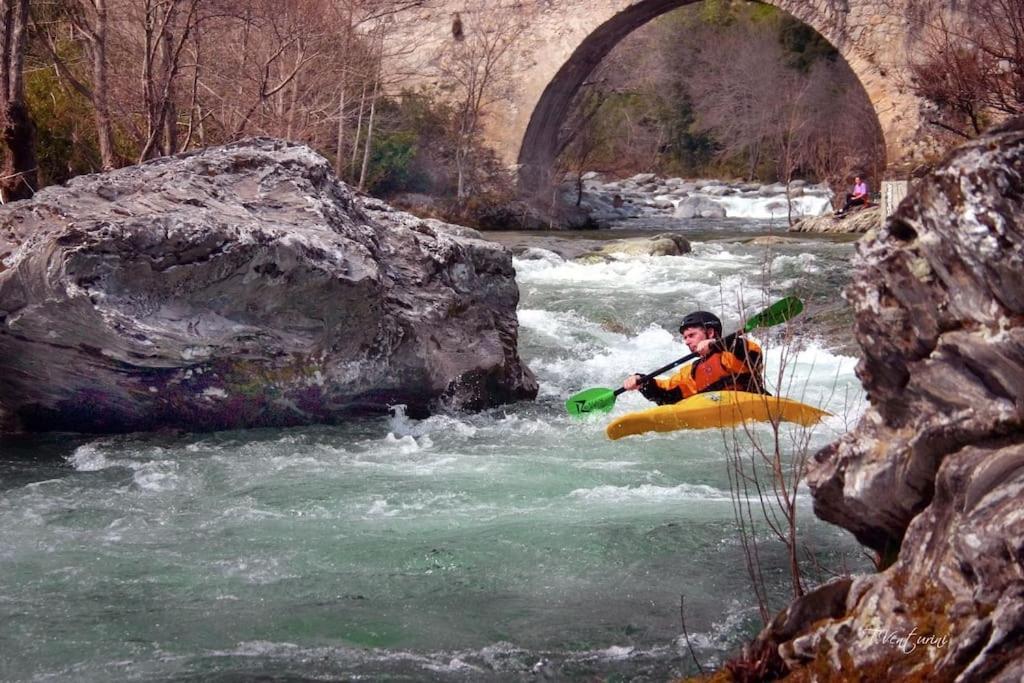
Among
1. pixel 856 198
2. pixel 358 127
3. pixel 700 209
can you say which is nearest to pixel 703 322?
pixel 358 127

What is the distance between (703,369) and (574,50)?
44.0ft

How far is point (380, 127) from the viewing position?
18.3m

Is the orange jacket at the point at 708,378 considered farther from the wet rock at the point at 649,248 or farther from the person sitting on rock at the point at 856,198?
the person sitting on rock at the point at 856,198

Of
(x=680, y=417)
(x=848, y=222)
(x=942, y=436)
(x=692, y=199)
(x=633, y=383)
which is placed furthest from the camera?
(x=692, y=199)

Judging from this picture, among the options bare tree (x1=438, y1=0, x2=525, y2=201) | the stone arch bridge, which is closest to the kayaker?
the stone arch bridge

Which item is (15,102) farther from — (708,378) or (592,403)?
(708,378)

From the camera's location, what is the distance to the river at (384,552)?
3004 millimetres

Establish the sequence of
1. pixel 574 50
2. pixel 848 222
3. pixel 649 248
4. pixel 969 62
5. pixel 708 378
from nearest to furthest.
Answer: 1. pixel 708 378
2. pixel 969 62
3. pixel 649 248
4. pixel 848 222
5. pixel 574 50

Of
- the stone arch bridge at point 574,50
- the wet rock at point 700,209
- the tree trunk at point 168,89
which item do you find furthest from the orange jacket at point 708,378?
the wet rock at point 700,209

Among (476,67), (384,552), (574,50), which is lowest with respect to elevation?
(384,552)

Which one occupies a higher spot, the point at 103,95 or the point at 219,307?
the point at 103,95

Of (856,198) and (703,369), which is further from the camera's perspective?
(856,198)

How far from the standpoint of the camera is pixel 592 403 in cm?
585

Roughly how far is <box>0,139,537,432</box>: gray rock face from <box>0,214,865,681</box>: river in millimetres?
171
